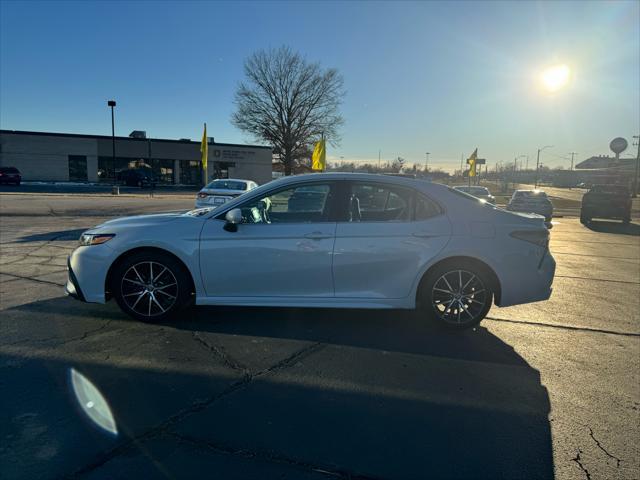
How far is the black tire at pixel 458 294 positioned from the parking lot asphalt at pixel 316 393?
0.19 m

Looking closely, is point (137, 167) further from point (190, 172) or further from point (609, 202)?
point (609, 202)

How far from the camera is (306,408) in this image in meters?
2.87

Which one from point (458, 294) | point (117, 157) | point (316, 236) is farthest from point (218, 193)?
point (117, 157)

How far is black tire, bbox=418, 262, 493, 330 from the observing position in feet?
14.0

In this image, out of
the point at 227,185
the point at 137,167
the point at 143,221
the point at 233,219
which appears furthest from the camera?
the point at 137,167

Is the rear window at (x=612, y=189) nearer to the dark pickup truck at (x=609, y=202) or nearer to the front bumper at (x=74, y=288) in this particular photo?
the dark pickup truck at (x=609, y=202)

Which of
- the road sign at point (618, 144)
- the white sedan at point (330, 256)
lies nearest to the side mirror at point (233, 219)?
the white sedan at point (330, 256)

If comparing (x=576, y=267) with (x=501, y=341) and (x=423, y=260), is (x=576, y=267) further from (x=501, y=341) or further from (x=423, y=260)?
(x=423, y=260)

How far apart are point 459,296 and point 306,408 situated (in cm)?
222

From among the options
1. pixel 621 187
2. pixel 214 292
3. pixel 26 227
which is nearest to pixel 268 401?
pixel 214 292

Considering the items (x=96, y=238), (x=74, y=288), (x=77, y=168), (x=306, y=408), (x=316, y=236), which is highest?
(x=77, y=168)

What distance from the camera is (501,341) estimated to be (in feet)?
13.8

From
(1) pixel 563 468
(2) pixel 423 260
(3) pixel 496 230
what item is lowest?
(1) pixel 563 468

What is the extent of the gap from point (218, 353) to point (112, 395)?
938 mm
